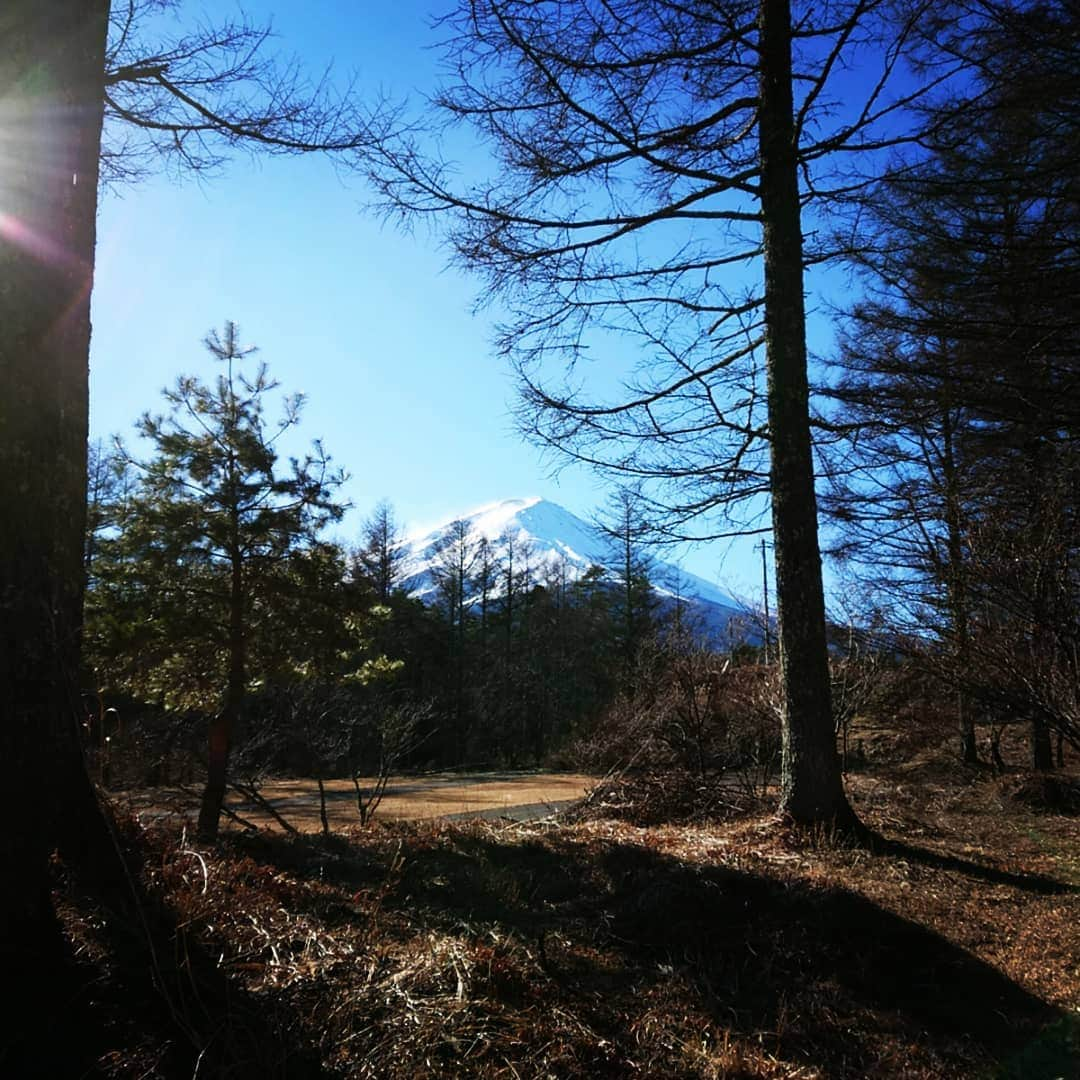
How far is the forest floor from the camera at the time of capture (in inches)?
91.4

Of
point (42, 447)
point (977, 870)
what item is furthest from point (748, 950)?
point (42, 447)

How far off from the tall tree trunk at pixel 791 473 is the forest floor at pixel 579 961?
0.68 metres

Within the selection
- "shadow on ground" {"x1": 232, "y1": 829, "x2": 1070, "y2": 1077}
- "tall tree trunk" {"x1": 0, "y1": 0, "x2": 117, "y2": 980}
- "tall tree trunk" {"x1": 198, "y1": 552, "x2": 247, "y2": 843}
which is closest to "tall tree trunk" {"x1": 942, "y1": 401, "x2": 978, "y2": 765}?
"shadow on ground" {"x1": 232, "y1": 829, "x2": 1070, "y2": 1077}

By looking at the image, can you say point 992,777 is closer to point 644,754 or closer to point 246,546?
point 644,754

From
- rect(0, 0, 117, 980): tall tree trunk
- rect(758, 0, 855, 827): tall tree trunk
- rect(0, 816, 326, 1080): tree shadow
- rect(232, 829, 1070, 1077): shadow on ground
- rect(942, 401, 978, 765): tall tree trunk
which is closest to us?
rect(0, 816, 326, 1080): tree shadow

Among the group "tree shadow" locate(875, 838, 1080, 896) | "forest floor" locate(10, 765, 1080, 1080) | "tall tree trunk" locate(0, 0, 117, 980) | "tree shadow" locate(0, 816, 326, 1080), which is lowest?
"tree shadow" locate(875, 838, 1080, 896)

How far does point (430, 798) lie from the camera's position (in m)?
21.3

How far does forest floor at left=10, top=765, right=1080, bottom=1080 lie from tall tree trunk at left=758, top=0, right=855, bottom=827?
0.68m

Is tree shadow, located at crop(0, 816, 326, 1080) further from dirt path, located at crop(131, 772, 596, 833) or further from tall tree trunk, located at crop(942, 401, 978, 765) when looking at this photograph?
dirt path, located at crop(131, 772, 596, 833)

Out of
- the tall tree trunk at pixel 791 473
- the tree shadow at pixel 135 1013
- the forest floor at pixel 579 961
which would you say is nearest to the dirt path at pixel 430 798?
the tall tree trunk at pixel 791 473

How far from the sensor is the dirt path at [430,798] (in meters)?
16.5

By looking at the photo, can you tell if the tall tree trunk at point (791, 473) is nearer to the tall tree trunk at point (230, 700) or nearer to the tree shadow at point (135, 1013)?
the tree shadow at point (135, 1013)

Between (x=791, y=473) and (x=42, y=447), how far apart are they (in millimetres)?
5812

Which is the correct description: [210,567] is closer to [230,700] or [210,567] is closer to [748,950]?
[230,700]
